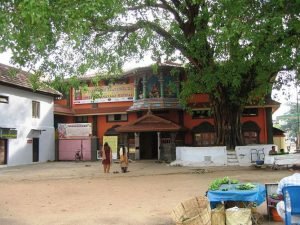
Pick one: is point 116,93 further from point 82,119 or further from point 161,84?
point 161,84

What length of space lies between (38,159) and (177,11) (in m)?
17.0

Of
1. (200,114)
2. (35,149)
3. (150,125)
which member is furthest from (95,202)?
(200,114)

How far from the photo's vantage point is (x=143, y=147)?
34.1 metres

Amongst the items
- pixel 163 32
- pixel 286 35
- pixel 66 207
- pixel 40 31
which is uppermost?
pixel 163 32

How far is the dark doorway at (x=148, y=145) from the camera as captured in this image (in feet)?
111

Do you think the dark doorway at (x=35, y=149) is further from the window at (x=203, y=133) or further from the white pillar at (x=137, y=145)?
the window at (x=203, y=133)

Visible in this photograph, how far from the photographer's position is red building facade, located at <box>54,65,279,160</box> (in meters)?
31.2

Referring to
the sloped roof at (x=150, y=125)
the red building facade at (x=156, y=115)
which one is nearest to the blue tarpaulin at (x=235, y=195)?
the red building facade at (x=156, y=115)

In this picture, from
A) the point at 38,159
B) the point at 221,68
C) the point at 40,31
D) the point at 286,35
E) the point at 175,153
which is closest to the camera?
the point at 40,31

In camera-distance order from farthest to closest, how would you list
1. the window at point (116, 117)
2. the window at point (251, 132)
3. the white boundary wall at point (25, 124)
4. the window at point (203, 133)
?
the window at point (116, 117) < the window at point (203, 133) < the window at point (251, 132) < the white boundary wall at point (25, 124)

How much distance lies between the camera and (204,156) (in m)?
24.8

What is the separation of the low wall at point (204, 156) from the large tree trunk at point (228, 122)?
2.30ft

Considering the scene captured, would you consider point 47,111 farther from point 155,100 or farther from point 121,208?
point 121,208

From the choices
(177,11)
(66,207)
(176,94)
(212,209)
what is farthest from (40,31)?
(176,94)
